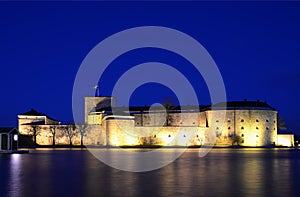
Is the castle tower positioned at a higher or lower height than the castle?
higher

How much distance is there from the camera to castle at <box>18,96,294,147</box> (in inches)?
2494

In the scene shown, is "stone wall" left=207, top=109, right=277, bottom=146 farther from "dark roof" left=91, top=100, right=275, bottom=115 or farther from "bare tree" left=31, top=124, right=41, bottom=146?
"bare tree" left=31, top=124, right=41, bottom=146

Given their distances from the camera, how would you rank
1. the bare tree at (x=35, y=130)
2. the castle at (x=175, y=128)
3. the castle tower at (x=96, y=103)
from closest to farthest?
the castle at (x=175, y=128) < the bare tree at (x=35, y=130) < the castle tower at (x=96, y=103)

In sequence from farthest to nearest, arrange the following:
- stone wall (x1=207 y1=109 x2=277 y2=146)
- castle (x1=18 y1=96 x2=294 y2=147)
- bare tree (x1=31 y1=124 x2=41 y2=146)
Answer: stone wall (x1=207 y1=109 x2=277 y2=146) < bare tree (x1=31 y1=124 x2=41 y2=146) < castle (x1=18 y1=96 x2=294 y2=147)

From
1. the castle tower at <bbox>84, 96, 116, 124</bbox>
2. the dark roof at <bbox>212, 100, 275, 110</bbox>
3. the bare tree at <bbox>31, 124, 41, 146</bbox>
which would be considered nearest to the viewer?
the bare tree at <bbox>31, 124, 41, 146</bbox>

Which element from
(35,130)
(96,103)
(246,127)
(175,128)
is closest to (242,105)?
→ (246,127)

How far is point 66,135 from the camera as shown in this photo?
216 ft

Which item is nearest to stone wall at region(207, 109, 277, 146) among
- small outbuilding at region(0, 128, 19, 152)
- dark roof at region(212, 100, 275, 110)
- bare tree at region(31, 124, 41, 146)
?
dark roof at region(212, 100, 275, 110)

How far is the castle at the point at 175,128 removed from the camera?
6334 centimetres

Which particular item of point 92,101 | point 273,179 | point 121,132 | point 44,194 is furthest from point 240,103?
point 44,194

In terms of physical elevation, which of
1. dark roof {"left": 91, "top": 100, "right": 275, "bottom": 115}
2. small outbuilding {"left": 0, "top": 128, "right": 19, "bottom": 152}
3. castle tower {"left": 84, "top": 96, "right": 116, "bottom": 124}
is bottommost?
small outbuilding {"left": 0, "top": 128, "right": 19, "bottom": 152}

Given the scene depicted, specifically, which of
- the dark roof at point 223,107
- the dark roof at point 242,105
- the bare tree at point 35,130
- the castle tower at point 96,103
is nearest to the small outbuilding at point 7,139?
the bare tree at point 35,130

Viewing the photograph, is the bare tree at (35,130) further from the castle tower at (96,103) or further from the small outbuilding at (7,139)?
the small outbuilding at (7,139)

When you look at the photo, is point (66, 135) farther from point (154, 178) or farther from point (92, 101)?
point (154, 178)
